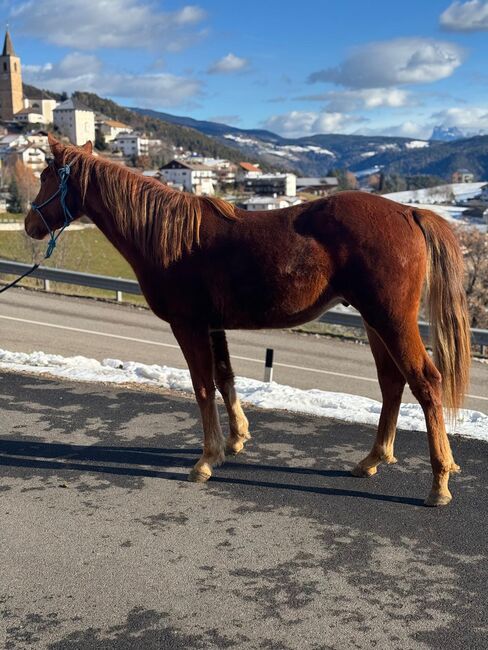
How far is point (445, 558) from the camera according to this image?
3496 mm

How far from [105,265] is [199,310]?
146 ft

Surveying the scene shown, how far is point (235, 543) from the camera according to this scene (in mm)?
3648

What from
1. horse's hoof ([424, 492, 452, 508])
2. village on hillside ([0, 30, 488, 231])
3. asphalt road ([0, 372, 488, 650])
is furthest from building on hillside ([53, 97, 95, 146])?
horse's hoof ([424, 492, 452, 508])

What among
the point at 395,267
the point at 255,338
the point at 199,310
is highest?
the point at 395,267

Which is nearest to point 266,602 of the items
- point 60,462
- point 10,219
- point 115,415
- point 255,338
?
point 60,462

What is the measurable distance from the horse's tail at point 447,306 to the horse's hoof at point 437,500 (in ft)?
1.89

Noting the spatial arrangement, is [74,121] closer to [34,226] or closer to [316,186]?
[316,186]

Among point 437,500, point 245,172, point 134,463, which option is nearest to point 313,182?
point 245,172

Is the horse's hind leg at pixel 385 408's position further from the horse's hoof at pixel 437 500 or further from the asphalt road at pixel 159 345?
the asphalt road at pixel 159 345

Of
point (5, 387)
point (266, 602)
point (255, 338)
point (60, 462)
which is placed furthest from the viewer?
point (255, 338)

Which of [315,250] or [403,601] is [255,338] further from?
[403,601]

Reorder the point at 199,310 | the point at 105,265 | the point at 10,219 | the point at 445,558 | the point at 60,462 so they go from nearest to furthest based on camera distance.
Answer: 1. the point at 445,558
2. the point at 199,310
3. the point at 60,462
4. the point at 105,265
5. the point at 10,219

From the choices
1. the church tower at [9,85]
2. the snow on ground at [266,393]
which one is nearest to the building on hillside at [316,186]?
the church tower at [9,85]

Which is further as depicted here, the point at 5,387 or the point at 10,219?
the point at 10,219
